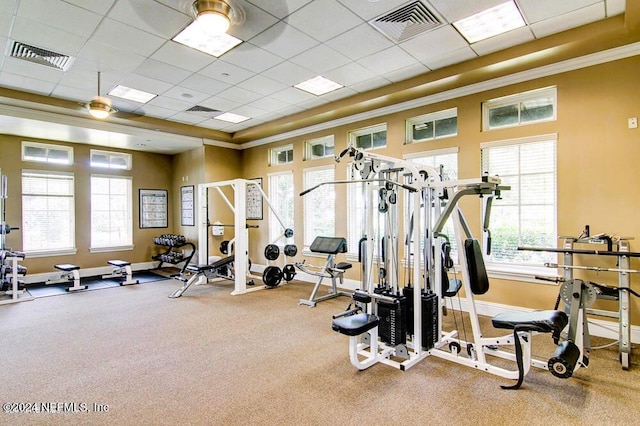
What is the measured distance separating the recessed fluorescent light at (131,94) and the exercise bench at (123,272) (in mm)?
3262

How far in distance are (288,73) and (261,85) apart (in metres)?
0.60

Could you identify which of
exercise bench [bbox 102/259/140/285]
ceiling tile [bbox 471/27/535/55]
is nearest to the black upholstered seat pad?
ceiling tile [bbox 471/27/535/55]

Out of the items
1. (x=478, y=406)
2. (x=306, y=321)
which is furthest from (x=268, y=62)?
(x=478, y=406)

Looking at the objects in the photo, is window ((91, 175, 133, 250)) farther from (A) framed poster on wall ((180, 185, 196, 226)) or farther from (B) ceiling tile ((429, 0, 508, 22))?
(B) ceiling tile ((429, 0, 508, 22))

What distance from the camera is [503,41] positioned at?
3.68 metres

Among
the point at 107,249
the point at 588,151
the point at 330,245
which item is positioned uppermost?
the point at 588,151

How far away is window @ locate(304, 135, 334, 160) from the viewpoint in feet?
21.6

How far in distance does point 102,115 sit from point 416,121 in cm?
454

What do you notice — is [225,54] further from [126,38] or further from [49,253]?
[49,253]

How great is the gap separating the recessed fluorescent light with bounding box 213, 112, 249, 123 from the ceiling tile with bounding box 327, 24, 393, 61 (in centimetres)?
314

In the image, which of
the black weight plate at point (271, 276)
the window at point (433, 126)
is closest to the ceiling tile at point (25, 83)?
the black weight plate at point (271, 276)

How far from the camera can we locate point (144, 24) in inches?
130

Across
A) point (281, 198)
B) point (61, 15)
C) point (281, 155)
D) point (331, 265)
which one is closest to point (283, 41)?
point (61, 15)

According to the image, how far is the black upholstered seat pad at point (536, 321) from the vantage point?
98.2 inches
